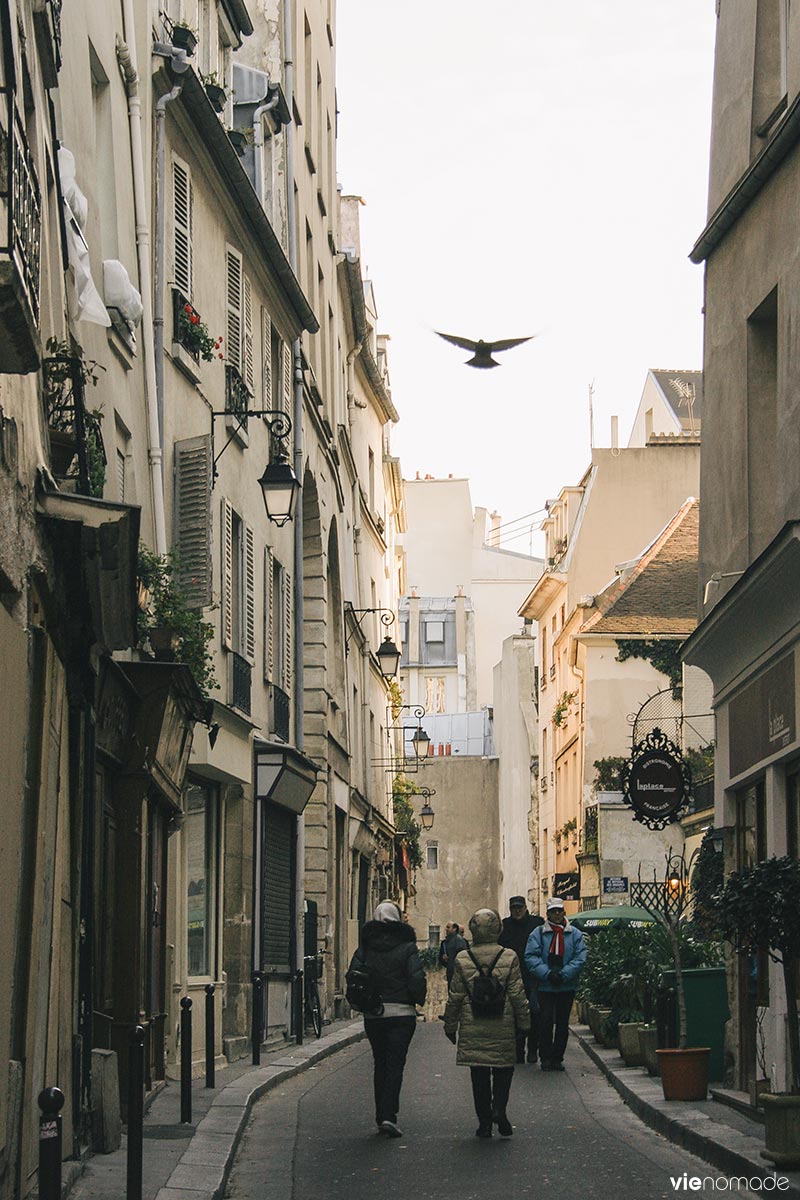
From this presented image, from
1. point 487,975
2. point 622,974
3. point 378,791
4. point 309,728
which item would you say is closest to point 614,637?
point 378,791

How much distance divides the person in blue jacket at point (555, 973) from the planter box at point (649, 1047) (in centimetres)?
96

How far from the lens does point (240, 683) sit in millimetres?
20703

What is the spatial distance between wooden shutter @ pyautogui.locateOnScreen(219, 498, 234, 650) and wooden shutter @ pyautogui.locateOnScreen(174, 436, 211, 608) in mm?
1960

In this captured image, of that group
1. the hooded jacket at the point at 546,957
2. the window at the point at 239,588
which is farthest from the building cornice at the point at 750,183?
the hooded jacket at the point at 546,957

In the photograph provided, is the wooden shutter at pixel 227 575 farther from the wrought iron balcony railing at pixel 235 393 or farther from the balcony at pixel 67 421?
the balcony at pixel 67 421

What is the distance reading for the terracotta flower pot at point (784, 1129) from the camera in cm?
954

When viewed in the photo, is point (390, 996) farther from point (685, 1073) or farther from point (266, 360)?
point (266, 360)

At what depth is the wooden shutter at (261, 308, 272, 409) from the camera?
923 inches

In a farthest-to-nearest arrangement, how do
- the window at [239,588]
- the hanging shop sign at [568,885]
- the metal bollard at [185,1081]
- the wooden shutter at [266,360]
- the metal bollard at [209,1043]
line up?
1. the hanging shop sign at [568,885]
2. the wooden shutter at [266,360]
3. the window at [239,588]
4. the metal bollard at [209,1043]
5. the metal bollard at [185,1081]

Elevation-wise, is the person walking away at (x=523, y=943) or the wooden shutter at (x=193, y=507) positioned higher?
the wooden shutter at (x=193, y=507)

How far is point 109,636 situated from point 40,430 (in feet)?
5.93

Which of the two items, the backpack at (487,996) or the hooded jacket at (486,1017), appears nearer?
the hooded jacket at (486,1017)

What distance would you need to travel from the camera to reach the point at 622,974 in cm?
1983

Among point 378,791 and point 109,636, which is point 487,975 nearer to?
point 109,636
